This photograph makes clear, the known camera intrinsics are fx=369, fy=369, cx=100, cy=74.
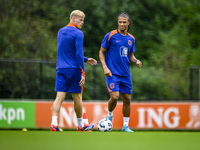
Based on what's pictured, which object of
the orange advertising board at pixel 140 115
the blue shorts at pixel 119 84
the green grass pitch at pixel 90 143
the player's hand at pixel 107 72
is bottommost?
the orange advertising board at pixel 140 115

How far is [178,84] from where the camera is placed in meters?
11.9

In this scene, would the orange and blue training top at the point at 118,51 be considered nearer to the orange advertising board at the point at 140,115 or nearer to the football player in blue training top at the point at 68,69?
the football player in blue training top at the point at 68,69

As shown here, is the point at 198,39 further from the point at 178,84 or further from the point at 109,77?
the point at 109,77

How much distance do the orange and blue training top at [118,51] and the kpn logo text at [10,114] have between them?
4.63 m

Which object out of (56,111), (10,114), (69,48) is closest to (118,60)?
(69,48)

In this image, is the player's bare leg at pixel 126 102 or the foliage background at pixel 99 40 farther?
the foliage background at pixel 99 40

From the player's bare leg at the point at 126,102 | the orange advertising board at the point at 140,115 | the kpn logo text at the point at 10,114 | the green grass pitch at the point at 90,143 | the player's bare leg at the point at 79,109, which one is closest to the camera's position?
the green grass pitch at the point at 90,143

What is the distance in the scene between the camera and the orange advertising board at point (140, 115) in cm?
1027

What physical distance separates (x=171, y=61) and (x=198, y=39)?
14.9 ft

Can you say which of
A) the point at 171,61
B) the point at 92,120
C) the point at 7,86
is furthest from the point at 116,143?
the point at 171,61

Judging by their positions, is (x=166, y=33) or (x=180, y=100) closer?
(x=180, y=100)

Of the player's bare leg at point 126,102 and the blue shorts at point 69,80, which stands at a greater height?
the blue shorts at point 69,80

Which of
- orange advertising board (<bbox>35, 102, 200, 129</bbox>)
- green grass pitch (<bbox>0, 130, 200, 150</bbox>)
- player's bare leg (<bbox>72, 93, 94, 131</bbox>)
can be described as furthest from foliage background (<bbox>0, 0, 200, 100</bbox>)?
green grass pitch (<bbox>0, 130, 200, 150</bbox>)

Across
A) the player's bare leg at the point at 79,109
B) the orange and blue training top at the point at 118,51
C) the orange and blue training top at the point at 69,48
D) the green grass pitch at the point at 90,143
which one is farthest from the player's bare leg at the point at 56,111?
the orange and blue training top at the point at 118,51
